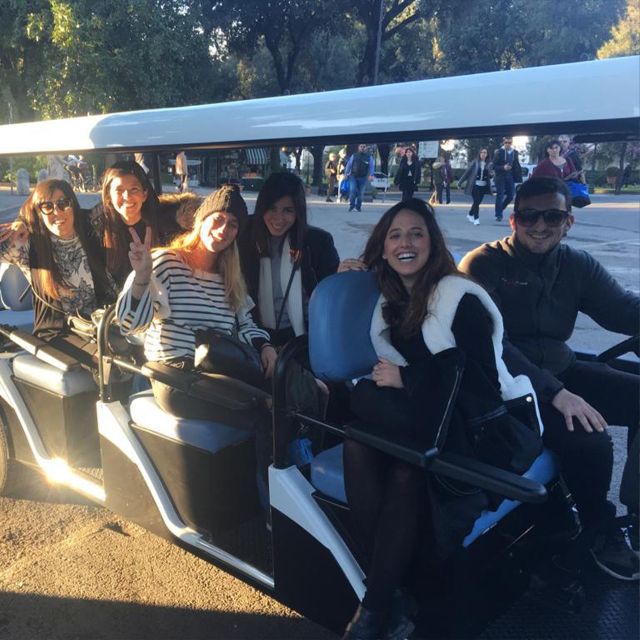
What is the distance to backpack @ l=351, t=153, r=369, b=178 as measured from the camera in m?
12.5

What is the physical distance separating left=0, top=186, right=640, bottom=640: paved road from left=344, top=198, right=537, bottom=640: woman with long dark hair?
0.52 m

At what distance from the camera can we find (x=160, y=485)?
7.70ft

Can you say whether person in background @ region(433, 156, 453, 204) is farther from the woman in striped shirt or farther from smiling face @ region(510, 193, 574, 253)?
the woman in striped shirt

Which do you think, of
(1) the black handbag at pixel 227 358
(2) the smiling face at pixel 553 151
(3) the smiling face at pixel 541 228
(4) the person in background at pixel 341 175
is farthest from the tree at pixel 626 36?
(1) the black handbag at pixel 227 358

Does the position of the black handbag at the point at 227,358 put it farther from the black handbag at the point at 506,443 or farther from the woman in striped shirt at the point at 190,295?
the black handbag at the point at 506,443

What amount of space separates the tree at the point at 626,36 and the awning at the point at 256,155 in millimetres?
30163

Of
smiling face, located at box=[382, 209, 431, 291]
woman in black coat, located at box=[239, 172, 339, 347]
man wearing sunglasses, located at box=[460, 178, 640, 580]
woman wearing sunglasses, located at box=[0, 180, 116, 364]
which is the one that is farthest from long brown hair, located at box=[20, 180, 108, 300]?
man wearing sunglasses, located at box=[460, 178, 640, 580]

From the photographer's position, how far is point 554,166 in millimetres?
2555

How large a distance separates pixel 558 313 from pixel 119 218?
6.31ft

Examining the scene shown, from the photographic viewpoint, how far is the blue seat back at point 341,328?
192 cm

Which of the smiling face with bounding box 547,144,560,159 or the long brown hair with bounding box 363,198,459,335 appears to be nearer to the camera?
the long brown hair with bounding box 363,198,459,335

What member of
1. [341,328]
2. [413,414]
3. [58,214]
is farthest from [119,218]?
[413,414]

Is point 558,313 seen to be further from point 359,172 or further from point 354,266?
point 359,172

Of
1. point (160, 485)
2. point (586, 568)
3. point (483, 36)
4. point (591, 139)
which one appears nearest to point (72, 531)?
point (160, 485)
